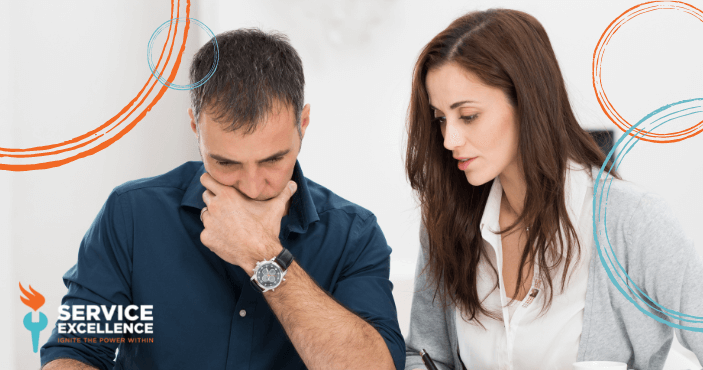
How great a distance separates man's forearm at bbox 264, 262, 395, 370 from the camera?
114 cm

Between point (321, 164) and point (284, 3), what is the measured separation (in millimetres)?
1009

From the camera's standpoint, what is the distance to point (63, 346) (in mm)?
1215

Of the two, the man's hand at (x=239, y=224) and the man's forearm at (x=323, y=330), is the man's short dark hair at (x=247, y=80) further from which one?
the man's forearm at (x=323, y=330)

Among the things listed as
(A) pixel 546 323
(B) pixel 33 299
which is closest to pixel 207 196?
(A) pixel 546 323

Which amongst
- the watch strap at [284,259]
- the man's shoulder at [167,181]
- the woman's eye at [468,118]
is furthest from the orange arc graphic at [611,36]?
the man's shoulder at [167,181]

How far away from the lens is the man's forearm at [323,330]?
1144 millimetres

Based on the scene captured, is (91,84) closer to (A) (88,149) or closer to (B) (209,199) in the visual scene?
(A) (88,149)

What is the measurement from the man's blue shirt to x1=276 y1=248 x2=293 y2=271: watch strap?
148mm

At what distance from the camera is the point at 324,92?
11.1 feet

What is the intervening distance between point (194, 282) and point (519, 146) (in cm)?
83

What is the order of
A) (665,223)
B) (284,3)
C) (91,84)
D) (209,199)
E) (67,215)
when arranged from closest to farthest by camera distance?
(665,223), (209,199), (67,215), (91,84), (284,3)

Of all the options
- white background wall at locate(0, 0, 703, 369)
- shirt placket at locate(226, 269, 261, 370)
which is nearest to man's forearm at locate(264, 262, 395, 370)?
shirt placket at locate(226, 269, 261, 370)

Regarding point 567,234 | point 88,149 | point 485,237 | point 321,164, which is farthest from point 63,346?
point 321,164

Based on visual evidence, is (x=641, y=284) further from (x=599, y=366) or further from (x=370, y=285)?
(x=370, y=285)
